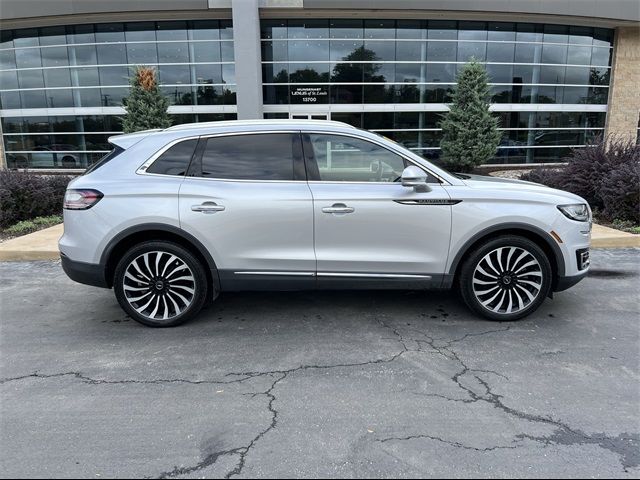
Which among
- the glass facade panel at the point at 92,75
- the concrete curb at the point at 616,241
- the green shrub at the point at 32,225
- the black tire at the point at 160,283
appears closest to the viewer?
the black tire at the point at 160,283

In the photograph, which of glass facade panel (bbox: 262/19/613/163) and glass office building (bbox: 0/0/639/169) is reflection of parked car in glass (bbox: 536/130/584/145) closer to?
glass office building (bbox: 0/0/639/169)

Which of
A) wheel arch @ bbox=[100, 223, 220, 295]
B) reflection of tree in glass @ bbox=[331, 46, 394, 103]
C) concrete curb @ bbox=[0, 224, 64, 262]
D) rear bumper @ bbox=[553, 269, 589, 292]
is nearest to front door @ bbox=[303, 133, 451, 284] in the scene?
wheel arch @ bbox=[100, 223, 220, 295]

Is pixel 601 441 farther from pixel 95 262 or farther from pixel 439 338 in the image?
pixel 95 262

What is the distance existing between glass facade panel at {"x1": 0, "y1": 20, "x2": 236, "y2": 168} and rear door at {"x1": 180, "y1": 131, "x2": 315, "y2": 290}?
17.2m

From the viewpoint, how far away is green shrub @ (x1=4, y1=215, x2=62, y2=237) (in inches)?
350

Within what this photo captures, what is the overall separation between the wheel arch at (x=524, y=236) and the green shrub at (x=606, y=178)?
5.62m

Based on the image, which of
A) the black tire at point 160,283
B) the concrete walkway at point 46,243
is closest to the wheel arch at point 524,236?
the black tire at point 160,283

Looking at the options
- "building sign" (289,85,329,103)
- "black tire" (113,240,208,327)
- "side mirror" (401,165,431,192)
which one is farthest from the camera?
Result: "building sign" (289,85,329,103)

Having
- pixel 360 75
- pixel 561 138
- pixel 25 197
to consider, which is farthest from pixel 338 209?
pixel 561 138

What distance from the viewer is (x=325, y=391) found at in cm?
334

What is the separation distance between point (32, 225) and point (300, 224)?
7359 mm

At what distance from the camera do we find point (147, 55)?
2081 centimetres

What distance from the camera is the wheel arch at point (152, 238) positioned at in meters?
4.29

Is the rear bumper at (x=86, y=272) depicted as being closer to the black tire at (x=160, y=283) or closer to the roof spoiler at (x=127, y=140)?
the black tire at (x=160, y=283)
